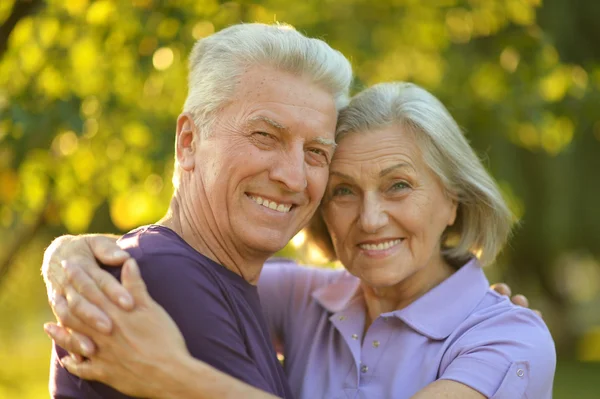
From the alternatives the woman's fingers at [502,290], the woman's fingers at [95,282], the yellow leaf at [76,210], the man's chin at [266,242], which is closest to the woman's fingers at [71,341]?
the woman's fingers at [95,282]

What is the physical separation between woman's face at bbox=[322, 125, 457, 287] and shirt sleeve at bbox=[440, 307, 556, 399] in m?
0.42

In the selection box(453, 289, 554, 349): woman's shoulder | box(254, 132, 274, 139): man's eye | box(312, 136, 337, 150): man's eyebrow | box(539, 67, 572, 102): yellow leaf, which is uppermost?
box(254, 132, 274, 139): man's eye

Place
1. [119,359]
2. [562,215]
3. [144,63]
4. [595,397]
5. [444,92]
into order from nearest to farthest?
1. [119,359]
2. [144,63]
3. [444,92]
4. [595,397]
5. [562,215]

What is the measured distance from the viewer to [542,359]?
2680 millimetres

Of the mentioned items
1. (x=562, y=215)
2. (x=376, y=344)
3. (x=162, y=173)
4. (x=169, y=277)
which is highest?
(x=169, y=277)

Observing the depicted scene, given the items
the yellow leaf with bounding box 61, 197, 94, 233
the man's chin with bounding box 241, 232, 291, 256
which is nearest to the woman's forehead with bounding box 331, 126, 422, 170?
the man's chin with bounding box 241, 232, 291, 256

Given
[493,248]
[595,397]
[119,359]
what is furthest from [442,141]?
[595,397]

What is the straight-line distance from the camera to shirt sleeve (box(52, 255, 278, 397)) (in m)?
2.25

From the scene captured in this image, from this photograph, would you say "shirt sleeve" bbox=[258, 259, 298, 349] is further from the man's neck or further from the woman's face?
the man's neck

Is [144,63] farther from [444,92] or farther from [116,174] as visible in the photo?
[444,92]

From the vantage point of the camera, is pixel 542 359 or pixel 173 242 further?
pixel 542 359

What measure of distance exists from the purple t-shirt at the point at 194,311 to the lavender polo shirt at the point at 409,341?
518 mm

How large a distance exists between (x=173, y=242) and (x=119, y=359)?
1.40ft

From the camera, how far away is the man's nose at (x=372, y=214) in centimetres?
297
